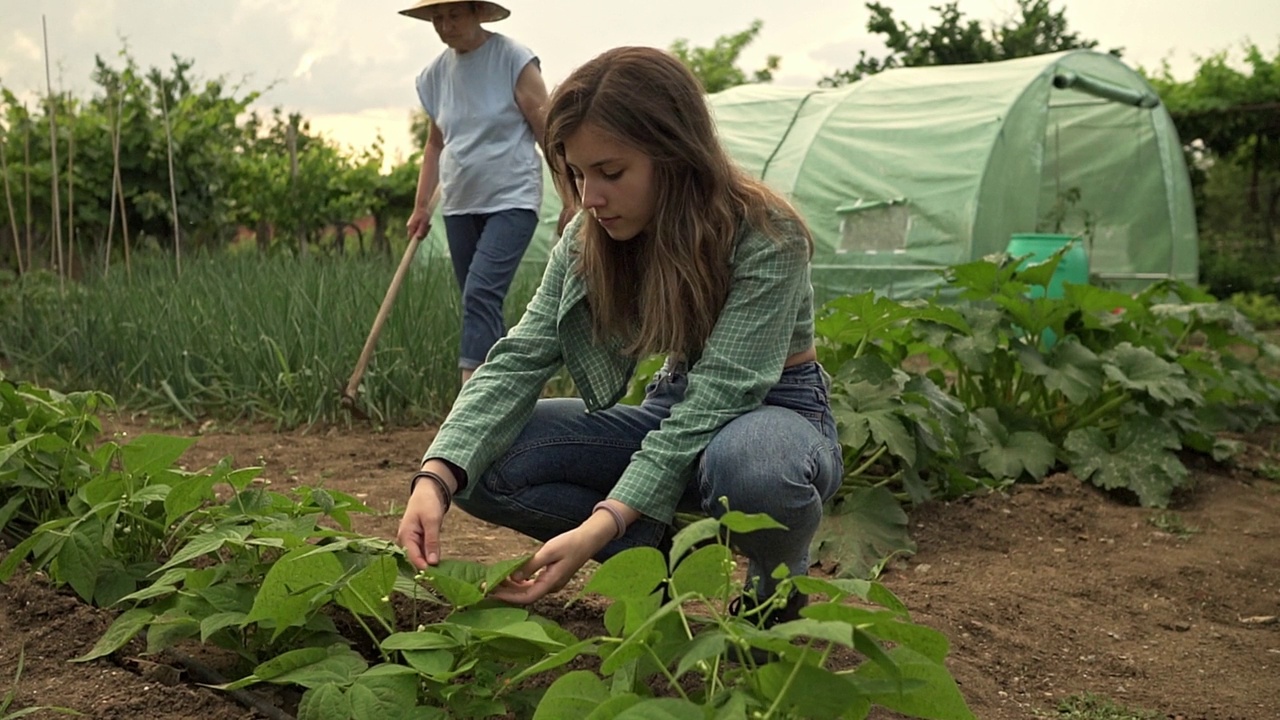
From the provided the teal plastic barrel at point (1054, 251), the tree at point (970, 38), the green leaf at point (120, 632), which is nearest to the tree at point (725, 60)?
the tree at point (970, 38)

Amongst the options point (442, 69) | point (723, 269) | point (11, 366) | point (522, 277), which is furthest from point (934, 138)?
point (723, 269)

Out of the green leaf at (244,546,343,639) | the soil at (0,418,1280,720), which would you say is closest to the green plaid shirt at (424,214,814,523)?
the green leaf at (244,546,343,639)

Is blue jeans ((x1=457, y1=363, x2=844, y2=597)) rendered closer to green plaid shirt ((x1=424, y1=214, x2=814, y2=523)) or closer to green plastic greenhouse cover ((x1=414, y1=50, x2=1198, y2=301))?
green plaid shirt ((x1=424, y1=214, x2=814, y2=523))

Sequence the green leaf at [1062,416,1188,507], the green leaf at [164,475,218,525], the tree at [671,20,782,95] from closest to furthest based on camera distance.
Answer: the green leaf at [164,475,218,525] → the green leaf at [1062,416,1188,507] → the tree at [671,20,782,95]

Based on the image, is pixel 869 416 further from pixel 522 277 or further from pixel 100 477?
pixel 522 277

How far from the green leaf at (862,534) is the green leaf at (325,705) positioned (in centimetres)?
130

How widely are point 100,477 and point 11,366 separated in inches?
140

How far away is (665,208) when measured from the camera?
1.86 m

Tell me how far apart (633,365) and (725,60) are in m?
15.7

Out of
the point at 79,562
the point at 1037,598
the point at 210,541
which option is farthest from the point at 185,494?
the point at 1037,598

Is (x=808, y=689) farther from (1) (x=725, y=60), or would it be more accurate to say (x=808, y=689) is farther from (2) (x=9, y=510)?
(1) (x=725, y=60)

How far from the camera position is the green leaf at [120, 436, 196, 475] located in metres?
1.96

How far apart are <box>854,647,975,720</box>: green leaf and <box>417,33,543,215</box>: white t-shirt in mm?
2857

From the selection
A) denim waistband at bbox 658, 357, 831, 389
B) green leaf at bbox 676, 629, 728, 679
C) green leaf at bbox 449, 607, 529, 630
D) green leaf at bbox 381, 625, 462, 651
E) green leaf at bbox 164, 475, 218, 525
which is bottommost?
green leaf at bbox 381, 625, 462, 651
